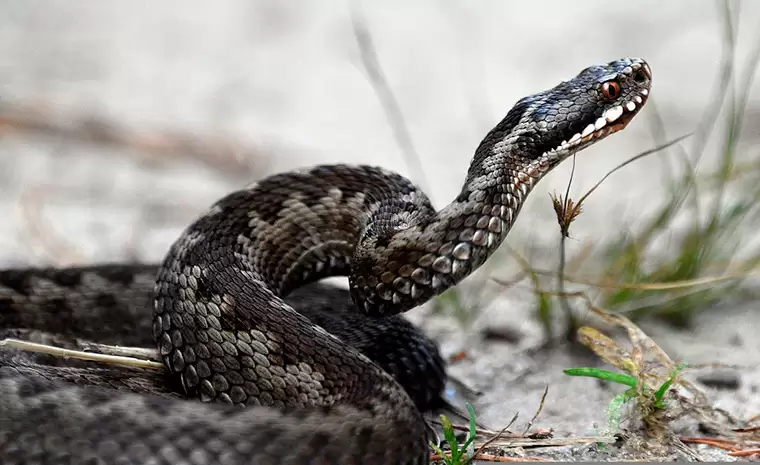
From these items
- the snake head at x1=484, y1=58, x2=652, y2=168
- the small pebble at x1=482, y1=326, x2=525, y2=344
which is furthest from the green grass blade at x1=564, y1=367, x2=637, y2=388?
the small pebble at x1=482, y1=326, x2=525, y2=344

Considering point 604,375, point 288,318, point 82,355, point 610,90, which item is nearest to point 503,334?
point 604,375

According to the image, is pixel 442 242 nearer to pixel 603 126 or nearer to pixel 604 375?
pixel 604 375

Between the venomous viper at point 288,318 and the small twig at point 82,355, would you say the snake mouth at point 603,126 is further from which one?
the small twig at point 82,355

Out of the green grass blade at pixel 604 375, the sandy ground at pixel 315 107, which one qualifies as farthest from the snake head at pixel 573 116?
the sandy ground at pixel 315 107

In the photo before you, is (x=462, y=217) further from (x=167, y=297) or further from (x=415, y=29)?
(x=415, y=29)

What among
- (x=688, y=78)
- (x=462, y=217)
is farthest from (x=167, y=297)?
(x=688, y=78)

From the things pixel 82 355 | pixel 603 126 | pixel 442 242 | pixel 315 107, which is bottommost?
pixel 82 355
